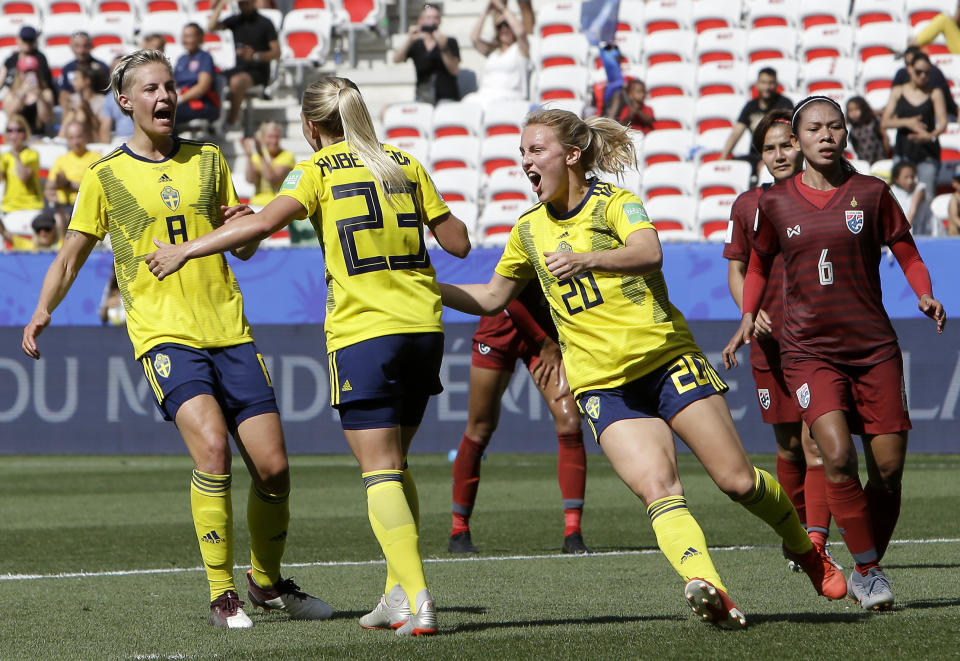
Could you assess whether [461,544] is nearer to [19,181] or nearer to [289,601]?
[289,601]

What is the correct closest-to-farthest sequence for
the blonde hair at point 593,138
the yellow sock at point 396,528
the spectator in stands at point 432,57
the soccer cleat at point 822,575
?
1. the yellow sock at point 396,528
2. the blonde hair at point 593,138
3. the soccer cleat at point 822,575
4. the spectator in stands at point 432,57

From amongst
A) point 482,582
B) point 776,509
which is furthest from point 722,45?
point 776,509

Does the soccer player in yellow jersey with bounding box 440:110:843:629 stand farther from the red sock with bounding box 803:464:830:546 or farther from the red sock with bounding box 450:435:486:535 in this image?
the red sock with bounding box 450:435:486:535

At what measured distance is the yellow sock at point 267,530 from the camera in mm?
6117

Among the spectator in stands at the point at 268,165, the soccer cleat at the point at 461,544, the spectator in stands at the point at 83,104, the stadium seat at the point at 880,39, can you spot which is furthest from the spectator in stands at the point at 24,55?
the soccer cleat at the point at 461,544

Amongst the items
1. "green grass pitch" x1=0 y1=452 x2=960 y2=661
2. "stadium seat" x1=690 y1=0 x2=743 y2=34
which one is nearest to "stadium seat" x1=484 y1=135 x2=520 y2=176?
"stadium seat" x1=690 y1=0 x2=743 y2=34

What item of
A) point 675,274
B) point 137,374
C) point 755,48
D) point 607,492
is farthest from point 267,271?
point 755,48

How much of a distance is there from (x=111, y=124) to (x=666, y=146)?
7635 millimetres

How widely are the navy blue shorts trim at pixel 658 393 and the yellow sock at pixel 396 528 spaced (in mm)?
770

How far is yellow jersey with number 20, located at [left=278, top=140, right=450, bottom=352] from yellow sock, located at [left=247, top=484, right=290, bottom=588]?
91cm

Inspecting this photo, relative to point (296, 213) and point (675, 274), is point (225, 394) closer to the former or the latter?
point (296, 213)

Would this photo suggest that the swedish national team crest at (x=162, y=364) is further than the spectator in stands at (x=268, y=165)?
No

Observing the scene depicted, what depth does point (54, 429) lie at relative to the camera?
50.0 ft

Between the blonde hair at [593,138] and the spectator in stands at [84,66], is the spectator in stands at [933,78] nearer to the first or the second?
the spectator in stands at [84,66]
